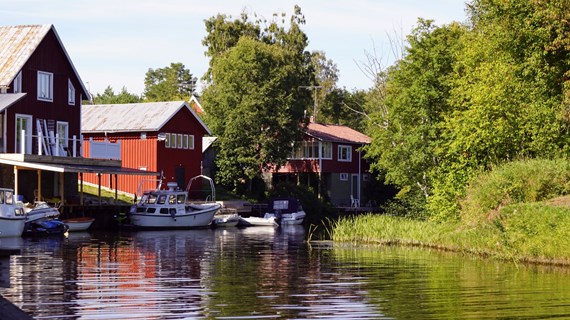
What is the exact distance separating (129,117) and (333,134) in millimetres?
25185

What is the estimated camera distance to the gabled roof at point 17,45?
54250mm

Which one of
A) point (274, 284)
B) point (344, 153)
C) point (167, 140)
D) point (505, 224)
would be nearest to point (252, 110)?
point (167, 140)

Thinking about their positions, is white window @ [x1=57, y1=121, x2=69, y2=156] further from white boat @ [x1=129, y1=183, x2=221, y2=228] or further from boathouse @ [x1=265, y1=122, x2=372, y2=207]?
boathouse @ [x1=265, y1=122, x2=372, y2=207]

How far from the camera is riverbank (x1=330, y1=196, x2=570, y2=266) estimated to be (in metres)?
30.8

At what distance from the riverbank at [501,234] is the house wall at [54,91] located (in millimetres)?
21636

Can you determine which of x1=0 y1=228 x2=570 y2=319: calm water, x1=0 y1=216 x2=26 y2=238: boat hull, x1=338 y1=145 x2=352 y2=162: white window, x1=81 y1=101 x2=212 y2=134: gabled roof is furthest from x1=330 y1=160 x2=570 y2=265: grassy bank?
x1=338 y1=145 x2=352 y2=162: white window

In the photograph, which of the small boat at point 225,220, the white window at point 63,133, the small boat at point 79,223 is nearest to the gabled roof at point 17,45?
the white window at point 63,133

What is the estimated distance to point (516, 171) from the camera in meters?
38.5

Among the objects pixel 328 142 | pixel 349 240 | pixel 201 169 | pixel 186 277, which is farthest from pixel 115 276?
pixel 328 142

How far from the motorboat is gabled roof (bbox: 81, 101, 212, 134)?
27.6 ft

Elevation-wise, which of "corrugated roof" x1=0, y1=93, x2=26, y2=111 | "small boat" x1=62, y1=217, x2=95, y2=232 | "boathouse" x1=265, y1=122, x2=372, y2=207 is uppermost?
"corrugated roof" x1=0, y1=93, x2=26, y2=111

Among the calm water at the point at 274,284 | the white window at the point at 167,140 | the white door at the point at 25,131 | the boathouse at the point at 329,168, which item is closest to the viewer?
the calm water at the point at 274,284

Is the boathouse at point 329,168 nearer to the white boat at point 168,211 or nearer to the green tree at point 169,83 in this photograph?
the white boat at point 168,211

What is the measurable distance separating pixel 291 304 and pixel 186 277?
7183 millimetres
